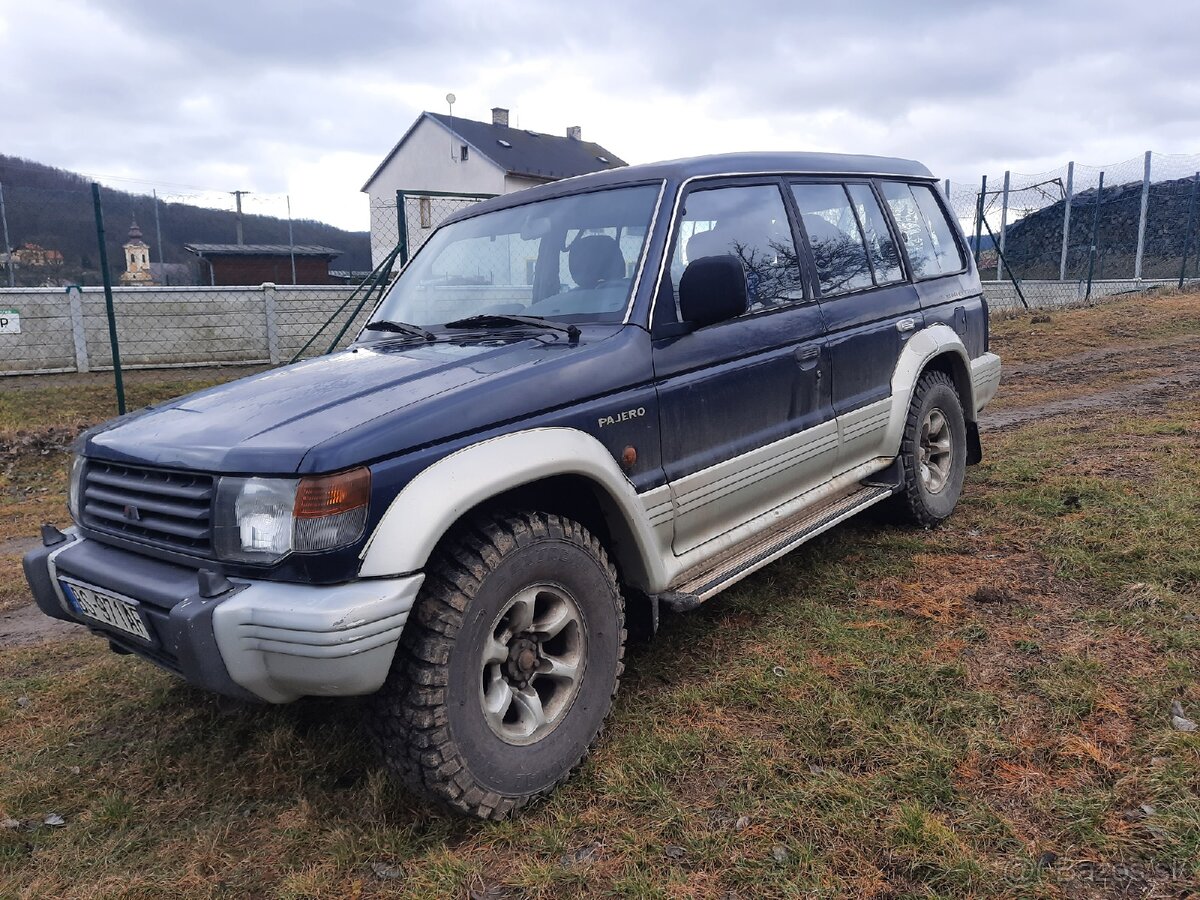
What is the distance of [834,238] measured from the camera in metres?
3.93

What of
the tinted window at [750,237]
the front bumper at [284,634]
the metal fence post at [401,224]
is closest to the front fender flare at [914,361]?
the tinted window at [750,237]

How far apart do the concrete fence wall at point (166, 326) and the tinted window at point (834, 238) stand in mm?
8735

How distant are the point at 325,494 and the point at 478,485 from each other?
404 millimetres

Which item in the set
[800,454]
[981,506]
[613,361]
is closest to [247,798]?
[613,361]

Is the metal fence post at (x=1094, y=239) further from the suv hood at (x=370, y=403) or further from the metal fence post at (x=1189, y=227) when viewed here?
the suv hood at (x=370, y=403)

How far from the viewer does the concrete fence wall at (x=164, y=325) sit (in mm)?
11812

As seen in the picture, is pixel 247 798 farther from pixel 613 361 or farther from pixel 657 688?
pixel 613 361

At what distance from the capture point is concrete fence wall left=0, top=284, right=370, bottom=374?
11812 mm

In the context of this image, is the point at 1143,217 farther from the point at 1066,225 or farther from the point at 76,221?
the point at 76,221

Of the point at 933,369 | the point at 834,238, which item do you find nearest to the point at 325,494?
the point at 834,238

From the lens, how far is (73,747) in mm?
2912

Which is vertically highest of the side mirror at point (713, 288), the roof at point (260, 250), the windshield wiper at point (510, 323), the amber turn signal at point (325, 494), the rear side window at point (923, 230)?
the roof at point (260, 250)

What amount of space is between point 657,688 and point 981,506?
9.19 ft

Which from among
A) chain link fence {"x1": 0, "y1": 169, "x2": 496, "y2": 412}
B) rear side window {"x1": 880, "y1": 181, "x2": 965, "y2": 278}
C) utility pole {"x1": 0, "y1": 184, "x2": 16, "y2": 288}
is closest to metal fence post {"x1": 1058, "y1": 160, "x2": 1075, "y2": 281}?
chain link fence {"x1": 0, "y1": 169, "x2": 496, "y2": 412}
